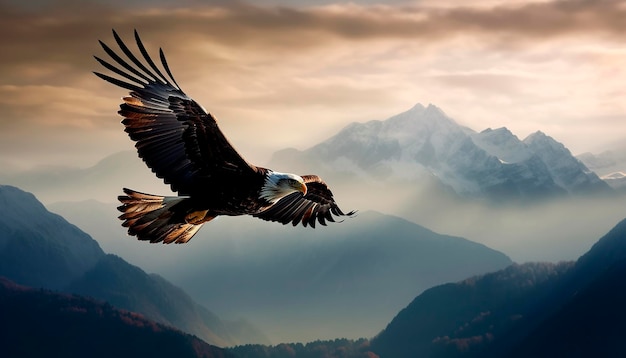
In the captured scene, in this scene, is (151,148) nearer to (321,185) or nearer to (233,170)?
(233,170)

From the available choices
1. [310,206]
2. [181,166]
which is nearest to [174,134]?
[181,166]

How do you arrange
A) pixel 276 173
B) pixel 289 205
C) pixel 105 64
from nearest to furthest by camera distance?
pixel 105 64 → pixel 276 173 → pixel 289 205

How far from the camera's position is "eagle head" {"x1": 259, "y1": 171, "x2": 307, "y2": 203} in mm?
14703

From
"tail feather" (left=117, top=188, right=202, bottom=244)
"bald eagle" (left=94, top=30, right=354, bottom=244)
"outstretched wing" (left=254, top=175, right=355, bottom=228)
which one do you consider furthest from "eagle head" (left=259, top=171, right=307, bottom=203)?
"outstretched wing" (left=254, top=175, right=355, bottom=228)

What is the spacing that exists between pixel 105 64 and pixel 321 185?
7.21 metres

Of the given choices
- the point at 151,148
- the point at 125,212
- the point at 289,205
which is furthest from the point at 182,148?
the point at 289,205

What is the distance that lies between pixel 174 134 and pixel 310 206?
5611mm

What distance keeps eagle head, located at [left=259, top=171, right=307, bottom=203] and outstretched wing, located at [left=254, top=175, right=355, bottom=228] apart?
402cm

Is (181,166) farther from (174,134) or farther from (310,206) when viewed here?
(310,206)

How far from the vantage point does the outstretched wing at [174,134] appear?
14.9 meters

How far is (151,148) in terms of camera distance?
49.2ft

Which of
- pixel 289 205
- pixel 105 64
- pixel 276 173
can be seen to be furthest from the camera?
pixel 289 205

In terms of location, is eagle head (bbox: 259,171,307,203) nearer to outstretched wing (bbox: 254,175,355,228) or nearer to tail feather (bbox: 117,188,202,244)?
tail feather (bbox: 117,188,202,244)

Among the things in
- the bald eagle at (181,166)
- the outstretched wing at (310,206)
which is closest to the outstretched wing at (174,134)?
the bald eagle at (181,166)
